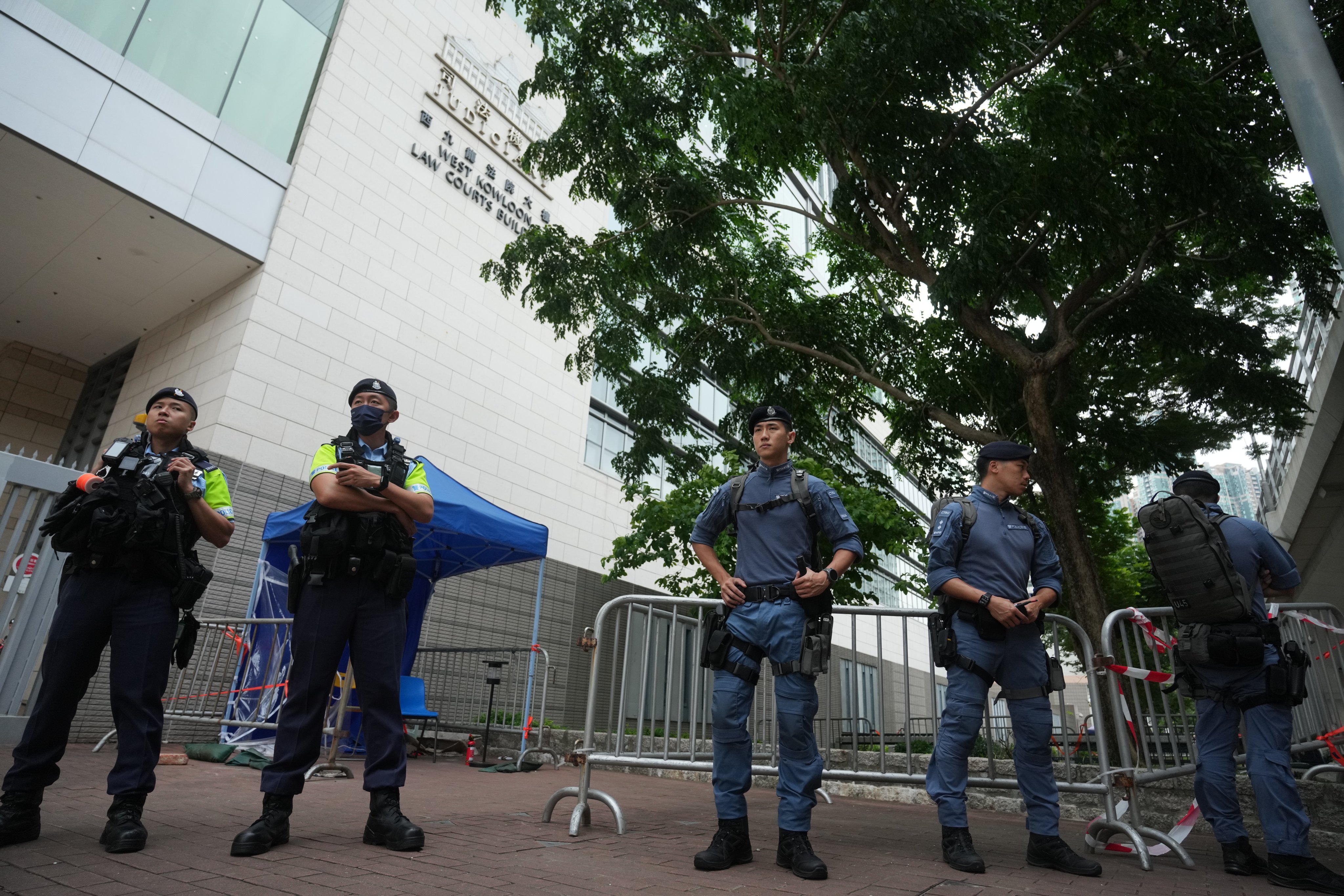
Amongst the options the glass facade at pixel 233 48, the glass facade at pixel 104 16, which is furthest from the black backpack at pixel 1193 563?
the glass facade at pixel 104 16

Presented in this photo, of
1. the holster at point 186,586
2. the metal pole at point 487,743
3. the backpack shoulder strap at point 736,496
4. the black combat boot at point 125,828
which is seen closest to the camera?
the black combat boot at point 125,828

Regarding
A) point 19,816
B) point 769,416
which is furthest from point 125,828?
point 769,416

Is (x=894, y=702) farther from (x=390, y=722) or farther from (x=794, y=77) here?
(x=390, y=722)

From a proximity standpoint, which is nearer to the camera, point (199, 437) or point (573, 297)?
point (199, 437)

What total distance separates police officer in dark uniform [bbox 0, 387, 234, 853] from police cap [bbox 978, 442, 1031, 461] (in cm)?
362

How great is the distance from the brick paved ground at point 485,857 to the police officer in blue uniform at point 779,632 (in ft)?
0.56

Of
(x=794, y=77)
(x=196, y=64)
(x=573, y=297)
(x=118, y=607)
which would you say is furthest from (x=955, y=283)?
(x=196, y=64)

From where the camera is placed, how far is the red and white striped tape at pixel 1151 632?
15.2 ft

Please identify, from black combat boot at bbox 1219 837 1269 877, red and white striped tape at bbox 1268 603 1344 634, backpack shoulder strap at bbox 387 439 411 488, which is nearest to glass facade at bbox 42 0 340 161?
backpack shoulder strap at bbox 387 439 411 488

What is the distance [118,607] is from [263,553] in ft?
19.2

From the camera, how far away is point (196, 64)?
10195mm

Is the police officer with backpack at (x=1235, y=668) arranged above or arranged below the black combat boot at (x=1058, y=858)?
above

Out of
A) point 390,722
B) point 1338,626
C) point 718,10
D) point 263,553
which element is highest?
point 718,10

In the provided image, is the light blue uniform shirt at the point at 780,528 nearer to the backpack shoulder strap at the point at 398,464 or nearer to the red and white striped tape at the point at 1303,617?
the backpack shoulder strap at the point at 398,464
